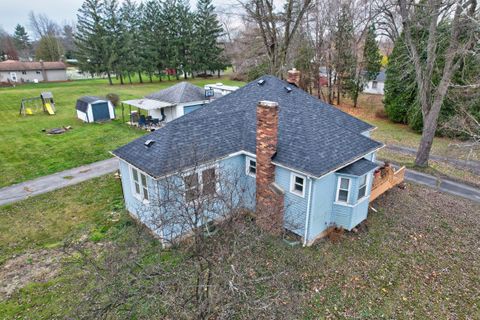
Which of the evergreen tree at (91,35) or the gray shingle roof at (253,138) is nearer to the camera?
the gray shingle roof at (253,138)

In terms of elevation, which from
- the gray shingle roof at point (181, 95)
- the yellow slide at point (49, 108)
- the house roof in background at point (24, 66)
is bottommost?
the yellow slide at point (49, 108)

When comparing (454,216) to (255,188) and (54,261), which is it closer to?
(255,188)

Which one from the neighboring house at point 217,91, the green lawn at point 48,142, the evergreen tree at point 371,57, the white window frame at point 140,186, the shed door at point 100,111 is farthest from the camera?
the evergreen tree at point 371,57

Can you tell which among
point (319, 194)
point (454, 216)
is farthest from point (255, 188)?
point (454, 216)

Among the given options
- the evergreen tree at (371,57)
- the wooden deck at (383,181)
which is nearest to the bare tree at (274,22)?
the wooden deck at (383,181)

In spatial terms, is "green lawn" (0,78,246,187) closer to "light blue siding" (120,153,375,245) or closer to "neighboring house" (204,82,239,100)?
"neighboring house" (204,82,239,100)

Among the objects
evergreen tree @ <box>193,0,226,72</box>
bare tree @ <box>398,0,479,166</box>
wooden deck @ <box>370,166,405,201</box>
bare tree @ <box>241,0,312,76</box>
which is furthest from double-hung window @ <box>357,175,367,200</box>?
evergreen tree @ <box>193,0,226,72</box>

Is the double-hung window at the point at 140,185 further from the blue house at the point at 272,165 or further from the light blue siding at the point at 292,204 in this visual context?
the light blue siding at the point at 292,204

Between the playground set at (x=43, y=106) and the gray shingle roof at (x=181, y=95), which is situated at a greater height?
the gray shingle roof at (x=181, y=95)
